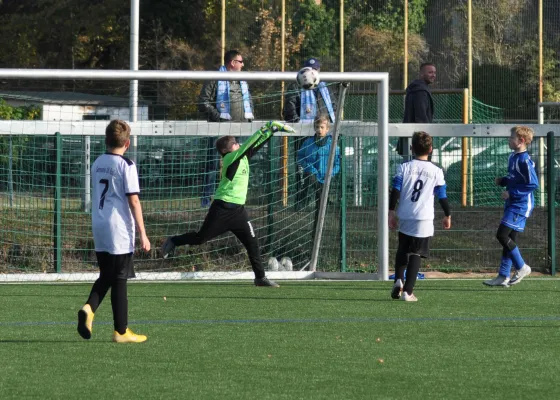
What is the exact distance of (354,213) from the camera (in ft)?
49.6

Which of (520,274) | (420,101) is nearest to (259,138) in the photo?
(520,274)

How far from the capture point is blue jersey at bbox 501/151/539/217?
12.3 m

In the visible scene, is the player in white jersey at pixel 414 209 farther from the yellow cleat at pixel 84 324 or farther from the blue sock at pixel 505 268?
the yellow cleat at pixel 84 324

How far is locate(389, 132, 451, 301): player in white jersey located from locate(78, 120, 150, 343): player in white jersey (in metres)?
3.50

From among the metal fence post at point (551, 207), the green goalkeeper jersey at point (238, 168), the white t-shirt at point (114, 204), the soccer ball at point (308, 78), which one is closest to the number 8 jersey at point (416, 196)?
the green goalkeeper jersey at point (238, 168)

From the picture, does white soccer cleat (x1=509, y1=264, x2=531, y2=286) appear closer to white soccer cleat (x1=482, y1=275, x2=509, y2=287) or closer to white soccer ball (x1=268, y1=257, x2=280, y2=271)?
white soccer cleat (x1=482, y1=275, x2=509, y2=287)

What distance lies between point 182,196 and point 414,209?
4667 mm

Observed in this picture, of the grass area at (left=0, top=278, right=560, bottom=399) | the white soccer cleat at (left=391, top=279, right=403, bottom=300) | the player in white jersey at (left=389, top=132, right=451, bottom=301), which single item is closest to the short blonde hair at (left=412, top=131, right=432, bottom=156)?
the player in white jersey at (left=389, top=132, right=451, bottom=301)

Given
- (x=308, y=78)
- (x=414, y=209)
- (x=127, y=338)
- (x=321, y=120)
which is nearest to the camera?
(x=127, y=338)

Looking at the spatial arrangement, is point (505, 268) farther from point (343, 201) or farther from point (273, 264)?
point (273, 264)

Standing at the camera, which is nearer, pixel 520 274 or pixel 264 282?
pixel 520 274

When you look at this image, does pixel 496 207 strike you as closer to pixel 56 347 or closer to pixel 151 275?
pixel 151 275

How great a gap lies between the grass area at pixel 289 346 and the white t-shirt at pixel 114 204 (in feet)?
2.33

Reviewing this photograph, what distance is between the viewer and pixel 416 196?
11.1 meters
